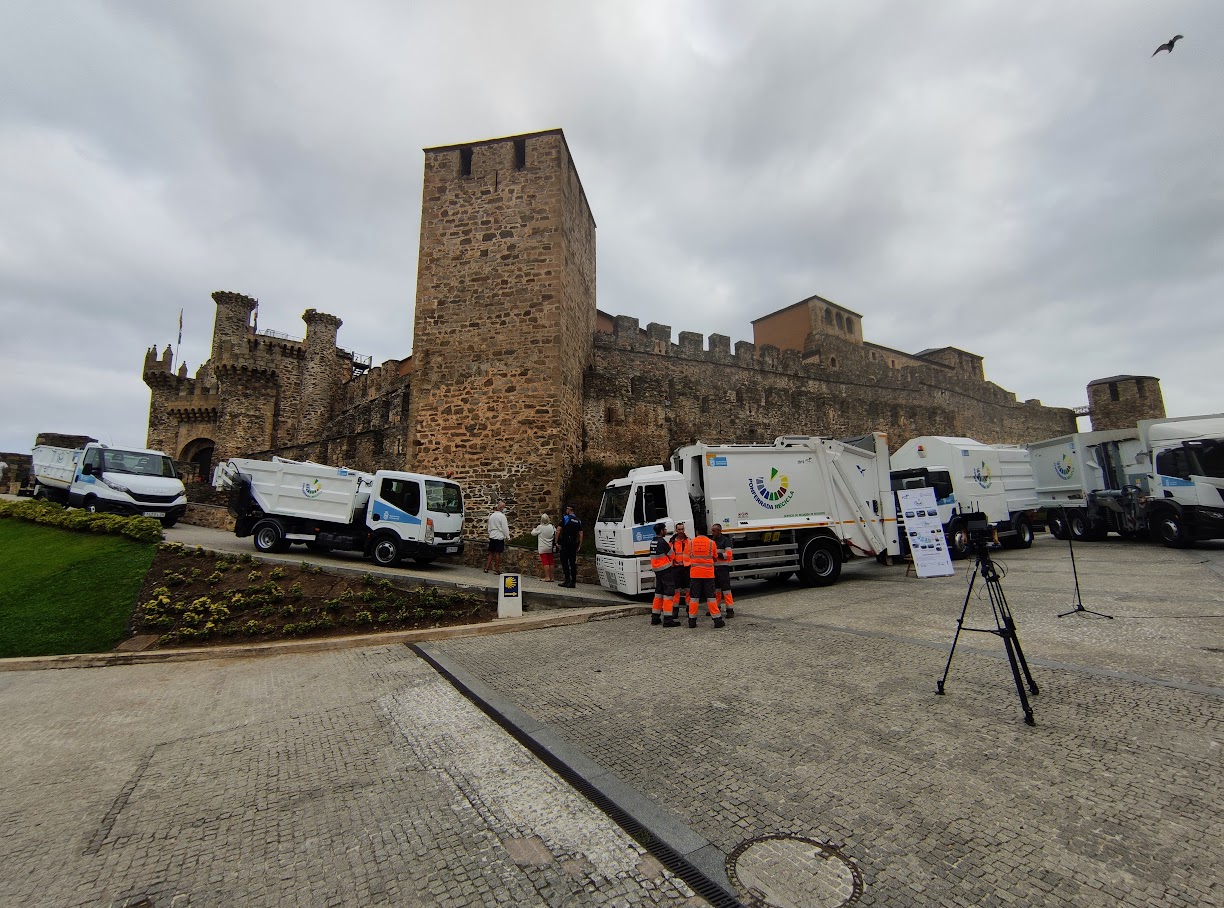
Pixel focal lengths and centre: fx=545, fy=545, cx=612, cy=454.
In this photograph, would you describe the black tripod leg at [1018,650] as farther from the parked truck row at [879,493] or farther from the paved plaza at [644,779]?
the parked truck row at [879,493]

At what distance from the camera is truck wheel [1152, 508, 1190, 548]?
13.3 metres

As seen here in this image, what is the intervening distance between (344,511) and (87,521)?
522 centimetres

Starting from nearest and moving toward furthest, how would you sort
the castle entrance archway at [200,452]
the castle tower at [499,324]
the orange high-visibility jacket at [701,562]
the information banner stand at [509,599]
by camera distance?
the orange high-visibility jacket at [701,562] → the information banner stand at [509,599] → the castle tower at [499,324] → the castle entrance archway at [200,452]

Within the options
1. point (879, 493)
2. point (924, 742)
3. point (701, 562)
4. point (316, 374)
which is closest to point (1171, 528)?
point (879, 493)

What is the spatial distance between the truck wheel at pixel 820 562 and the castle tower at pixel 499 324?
18.5ft

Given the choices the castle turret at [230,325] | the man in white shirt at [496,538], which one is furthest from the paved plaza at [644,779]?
the castle turret at [230,325]

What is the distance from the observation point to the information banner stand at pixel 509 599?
8.53m

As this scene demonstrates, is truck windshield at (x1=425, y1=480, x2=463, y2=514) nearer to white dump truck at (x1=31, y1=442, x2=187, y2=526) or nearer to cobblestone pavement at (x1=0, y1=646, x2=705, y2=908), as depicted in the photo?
cobblestone pavement at (x1=0, y1=646, x2=705, y2=908)

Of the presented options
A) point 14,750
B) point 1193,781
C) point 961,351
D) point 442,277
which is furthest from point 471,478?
point 961,351

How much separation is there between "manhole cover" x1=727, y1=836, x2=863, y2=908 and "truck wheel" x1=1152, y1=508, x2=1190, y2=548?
1675cm

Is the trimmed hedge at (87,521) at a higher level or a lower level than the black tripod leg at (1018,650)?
higher

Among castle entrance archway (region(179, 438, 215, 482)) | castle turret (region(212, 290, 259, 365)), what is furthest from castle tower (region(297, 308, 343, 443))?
castle entrance archway (region(179, 438, 215, 482))

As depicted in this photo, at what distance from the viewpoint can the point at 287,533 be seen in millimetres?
12477

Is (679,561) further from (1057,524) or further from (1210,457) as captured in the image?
(1057,524)
